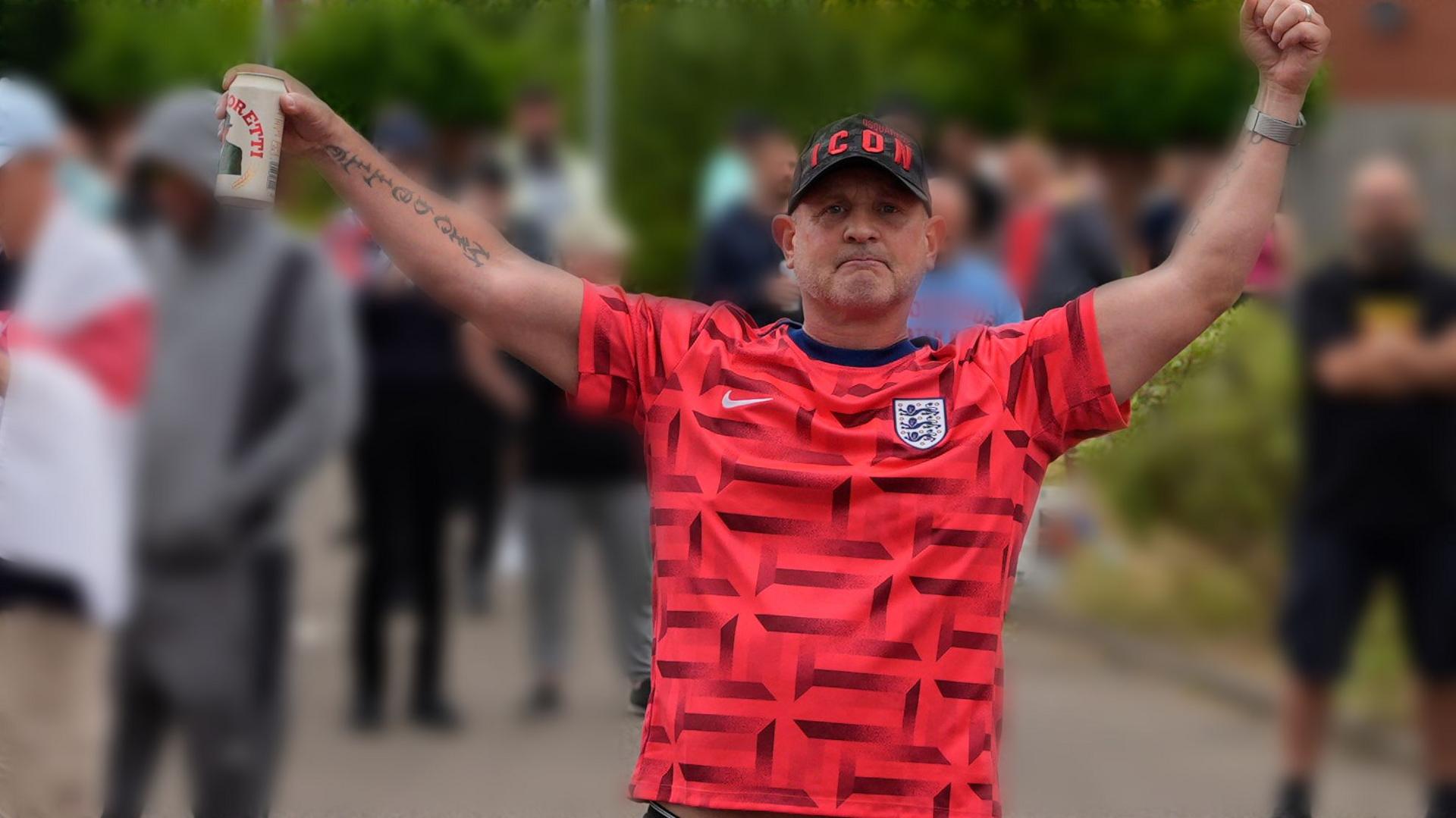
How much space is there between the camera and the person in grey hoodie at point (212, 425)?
3012 millimetres

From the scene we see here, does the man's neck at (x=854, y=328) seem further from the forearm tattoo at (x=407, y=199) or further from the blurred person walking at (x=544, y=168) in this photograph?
the blurred person walking at (x=544, y=168)

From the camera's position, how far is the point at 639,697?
10.9 ft

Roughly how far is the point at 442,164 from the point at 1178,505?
2.59 metres

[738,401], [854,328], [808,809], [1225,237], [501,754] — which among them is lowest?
[808,809]

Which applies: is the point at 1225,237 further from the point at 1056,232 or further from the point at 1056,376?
the point at 1056,232

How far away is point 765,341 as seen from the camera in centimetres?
265

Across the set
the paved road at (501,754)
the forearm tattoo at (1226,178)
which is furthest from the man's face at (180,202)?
the forearm tattoo at (1226,178)

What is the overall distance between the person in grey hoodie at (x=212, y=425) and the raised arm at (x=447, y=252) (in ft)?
1.33

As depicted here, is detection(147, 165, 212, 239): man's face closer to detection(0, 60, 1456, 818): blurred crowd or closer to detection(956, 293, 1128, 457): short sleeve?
detection(0, 60, 1456, 818): blurred crowd

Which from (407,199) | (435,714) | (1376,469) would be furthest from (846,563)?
(1376,469)

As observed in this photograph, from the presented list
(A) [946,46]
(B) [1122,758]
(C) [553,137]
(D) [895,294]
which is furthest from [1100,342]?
(B) [1122,758]

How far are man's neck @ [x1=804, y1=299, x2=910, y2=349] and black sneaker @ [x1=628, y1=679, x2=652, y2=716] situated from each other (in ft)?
2.92

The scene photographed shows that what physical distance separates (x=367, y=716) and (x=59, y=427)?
0.90 meters

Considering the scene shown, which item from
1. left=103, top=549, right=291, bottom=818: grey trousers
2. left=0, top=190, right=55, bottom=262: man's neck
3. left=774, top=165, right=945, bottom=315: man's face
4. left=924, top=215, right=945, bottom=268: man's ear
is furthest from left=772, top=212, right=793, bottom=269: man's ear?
left=0, top=190, right=55, bottom=262: man's neck
